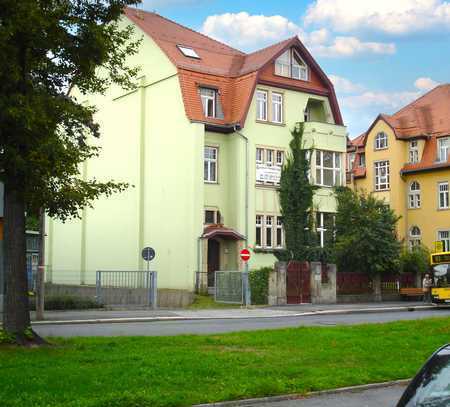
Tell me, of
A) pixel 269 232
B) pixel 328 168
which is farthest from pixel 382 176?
pixel 269 232

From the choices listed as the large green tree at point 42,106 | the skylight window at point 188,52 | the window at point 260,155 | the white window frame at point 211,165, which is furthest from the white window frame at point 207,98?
the large green tree at point 42,106

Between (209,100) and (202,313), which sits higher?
(209,100)

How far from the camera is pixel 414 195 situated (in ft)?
187

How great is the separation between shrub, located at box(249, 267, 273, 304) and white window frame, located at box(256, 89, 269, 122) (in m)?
9.53

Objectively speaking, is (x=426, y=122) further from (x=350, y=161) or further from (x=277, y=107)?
(x=277, y=107)

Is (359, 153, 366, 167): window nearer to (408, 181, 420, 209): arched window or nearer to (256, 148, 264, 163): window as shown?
(408, 181, 420, 209): arched window

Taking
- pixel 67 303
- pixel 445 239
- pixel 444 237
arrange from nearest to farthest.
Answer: pixel 67 303 → pixel 445 239 → pixel 444 237

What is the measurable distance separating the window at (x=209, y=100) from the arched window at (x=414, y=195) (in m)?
22.4

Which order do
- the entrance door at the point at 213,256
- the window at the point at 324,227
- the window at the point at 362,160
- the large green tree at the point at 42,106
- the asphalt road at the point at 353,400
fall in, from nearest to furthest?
the asphalt road at the point at 353,400, the large green tree at the point at 42,106, the entrance door at the point at 213,256, the window at the point at 324,227, the window at the point at 362,160

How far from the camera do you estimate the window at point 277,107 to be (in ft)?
138

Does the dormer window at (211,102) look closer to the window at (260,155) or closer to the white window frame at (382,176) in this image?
the window at (260,155)

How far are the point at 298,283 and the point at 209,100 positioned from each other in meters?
11.0

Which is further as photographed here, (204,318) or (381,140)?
(381,140)

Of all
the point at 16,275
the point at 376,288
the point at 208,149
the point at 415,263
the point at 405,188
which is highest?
the point at 208,149
